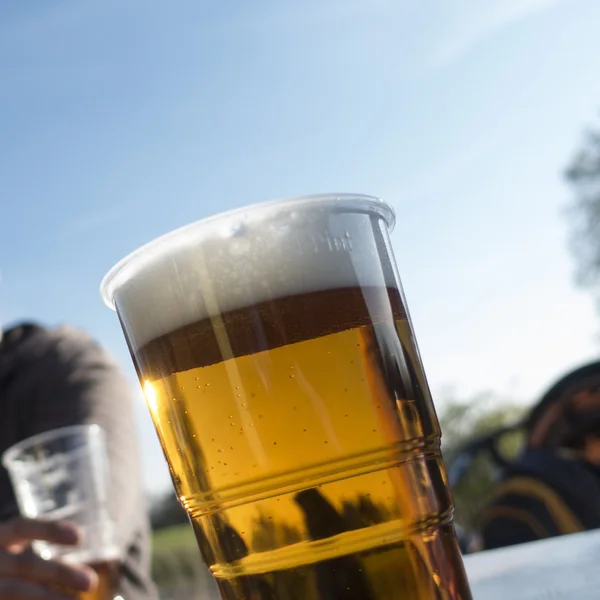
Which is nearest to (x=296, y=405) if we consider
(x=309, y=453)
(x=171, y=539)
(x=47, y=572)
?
(x=309, y=453)

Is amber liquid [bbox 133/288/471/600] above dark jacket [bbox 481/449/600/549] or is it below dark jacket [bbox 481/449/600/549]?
above

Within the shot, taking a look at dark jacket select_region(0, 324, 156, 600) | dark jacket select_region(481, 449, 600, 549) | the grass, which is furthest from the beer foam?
the grass

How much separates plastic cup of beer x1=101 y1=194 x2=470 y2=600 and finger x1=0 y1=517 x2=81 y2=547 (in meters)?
0.58

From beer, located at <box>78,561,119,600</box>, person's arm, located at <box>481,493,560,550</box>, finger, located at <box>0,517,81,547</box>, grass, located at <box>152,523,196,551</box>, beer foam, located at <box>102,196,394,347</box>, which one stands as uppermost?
beer foam, located at <box>102,196,394,347</box>

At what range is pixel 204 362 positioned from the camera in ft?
1.99

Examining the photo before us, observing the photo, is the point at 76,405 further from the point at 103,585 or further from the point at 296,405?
the point at 296,405

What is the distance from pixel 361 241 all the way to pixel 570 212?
1650 cm

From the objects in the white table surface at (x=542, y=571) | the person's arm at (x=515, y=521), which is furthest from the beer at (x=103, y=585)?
the person's arm at (x=515, y=521)

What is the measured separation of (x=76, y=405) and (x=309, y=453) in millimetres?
1823

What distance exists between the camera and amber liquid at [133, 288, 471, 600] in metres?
0.58

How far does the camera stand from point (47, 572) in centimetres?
114

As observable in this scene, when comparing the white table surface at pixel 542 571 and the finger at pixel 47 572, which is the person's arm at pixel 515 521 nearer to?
the white table surface at pixel 542 571

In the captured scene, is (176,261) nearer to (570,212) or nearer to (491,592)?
(491,592)

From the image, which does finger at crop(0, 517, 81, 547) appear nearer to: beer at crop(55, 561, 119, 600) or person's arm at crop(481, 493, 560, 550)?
beer at crop(55, 561, 119, 600)
